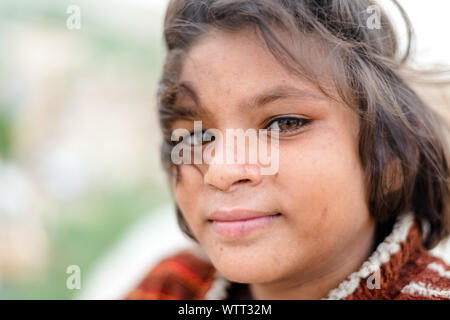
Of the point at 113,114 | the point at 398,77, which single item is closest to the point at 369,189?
the point at 398,77

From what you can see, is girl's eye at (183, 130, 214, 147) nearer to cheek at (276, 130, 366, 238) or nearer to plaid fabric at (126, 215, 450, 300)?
cheek at (276, 130, 366, 238)

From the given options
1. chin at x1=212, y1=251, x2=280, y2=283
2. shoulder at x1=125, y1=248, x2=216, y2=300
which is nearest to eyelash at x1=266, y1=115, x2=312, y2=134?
chin at x1=212, y1=251, x2=280, y2=283

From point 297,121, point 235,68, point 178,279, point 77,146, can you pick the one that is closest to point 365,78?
point 297,121

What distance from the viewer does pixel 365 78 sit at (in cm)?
99

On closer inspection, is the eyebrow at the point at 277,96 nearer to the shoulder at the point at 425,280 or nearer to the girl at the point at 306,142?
the girl at the point at 306,142

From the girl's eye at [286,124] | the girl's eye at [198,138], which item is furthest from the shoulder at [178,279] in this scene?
the girl's eye at [286,124]

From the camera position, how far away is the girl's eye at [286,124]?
958 mm

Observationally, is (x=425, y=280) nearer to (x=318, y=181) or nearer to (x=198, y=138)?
(x=318, y=181)

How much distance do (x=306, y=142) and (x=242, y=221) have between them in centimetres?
20

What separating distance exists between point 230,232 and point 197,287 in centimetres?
51

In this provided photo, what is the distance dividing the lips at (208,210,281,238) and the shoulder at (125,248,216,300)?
42 centimetres

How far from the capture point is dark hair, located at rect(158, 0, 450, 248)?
3.10ft

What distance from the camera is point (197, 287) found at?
1397 millimetres
